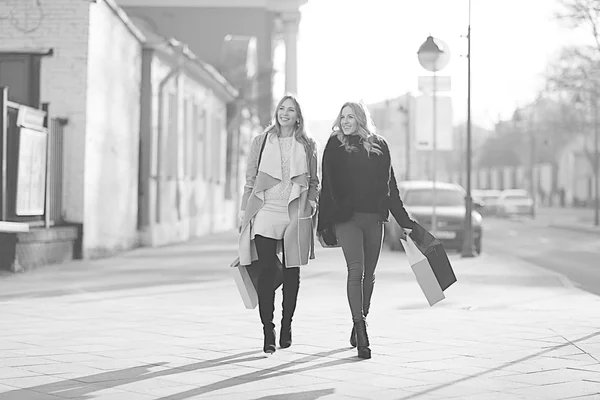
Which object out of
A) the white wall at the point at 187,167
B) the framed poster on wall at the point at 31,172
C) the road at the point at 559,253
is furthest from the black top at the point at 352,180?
the white wall at the point at 187,167

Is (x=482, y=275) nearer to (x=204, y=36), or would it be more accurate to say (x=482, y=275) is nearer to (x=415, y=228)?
(x=415, y=228)

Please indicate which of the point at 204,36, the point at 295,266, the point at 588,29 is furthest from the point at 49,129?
the point at 204,36

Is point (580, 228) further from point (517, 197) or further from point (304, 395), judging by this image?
point (304, 395)

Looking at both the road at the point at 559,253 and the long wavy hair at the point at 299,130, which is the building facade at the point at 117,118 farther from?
the long wavy hair at the point at 299,130

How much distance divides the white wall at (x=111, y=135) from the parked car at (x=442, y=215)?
19.8 ft

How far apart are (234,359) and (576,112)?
181 feet

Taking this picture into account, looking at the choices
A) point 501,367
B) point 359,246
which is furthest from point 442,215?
point 501,367

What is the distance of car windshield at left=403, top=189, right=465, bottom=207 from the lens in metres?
29.1

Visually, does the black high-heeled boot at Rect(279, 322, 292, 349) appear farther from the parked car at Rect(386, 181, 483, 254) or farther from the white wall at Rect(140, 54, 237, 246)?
the white wall at Rect(140, 54, 237, 246)

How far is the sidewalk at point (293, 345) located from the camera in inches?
277

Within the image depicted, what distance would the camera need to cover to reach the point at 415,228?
8.94m

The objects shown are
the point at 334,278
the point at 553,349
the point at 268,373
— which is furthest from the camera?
the point at 334,278

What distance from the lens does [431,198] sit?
29312 mm

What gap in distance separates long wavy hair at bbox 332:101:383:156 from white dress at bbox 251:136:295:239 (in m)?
0.40
